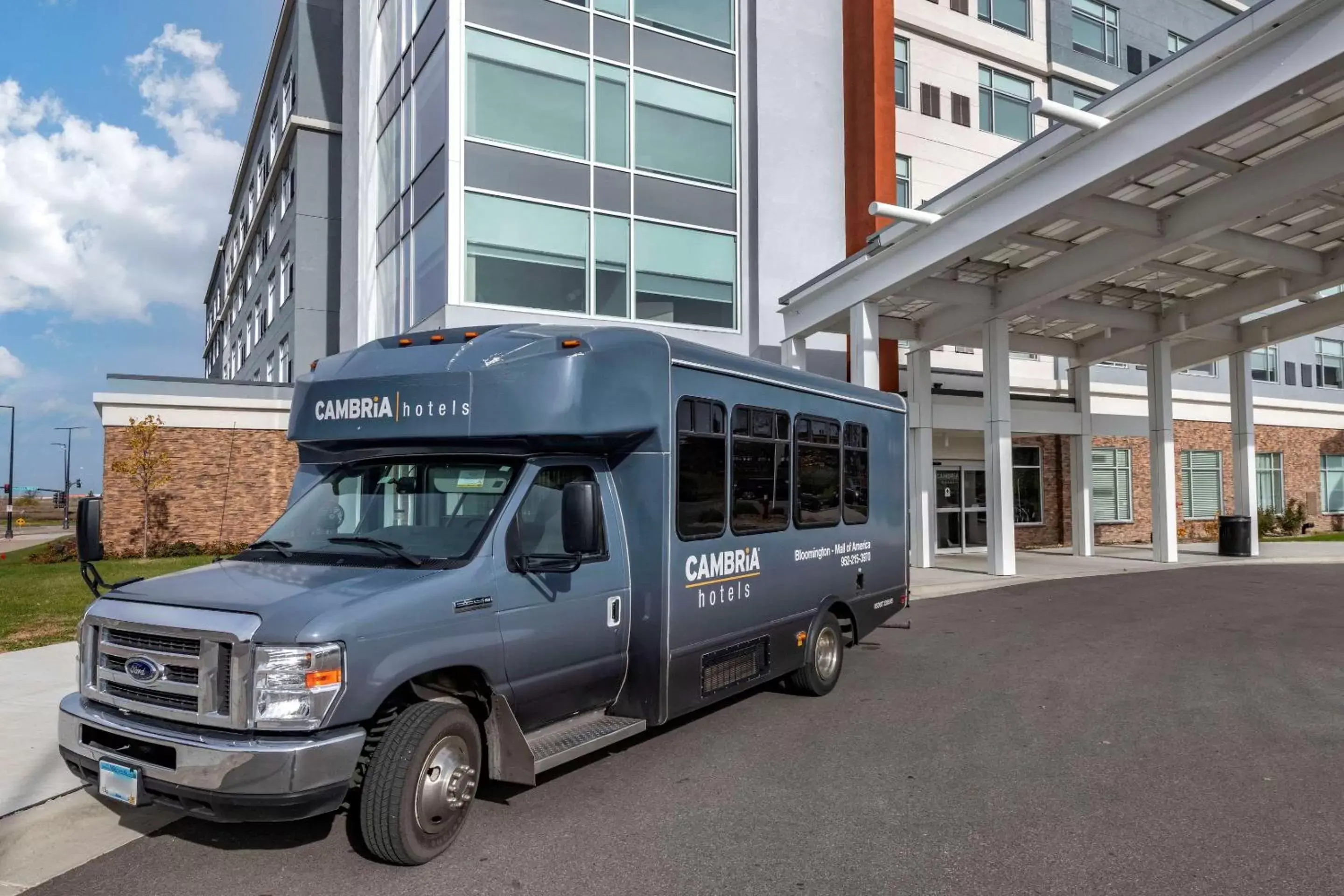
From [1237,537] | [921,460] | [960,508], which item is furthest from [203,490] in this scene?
[1237,537]

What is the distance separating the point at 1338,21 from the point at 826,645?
31.1 ft

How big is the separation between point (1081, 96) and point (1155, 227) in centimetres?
1297

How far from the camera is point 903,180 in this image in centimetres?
2356

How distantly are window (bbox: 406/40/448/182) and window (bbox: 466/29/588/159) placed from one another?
55cm

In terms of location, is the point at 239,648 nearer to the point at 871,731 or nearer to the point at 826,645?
the point at 871,731

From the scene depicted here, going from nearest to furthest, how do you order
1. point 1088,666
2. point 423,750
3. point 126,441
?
point 423,750 < point 1088,666 < point 126,441

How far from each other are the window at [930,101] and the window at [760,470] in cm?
1891

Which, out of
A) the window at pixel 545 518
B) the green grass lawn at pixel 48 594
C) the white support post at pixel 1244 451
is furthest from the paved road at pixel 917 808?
the white support post at pixel 1244 451

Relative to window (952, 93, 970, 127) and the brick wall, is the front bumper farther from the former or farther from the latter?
window (952, 93, 970, 127)

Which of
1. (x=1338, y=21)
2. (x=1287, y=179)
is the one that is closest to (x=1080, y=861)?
(x=1338, y=21)

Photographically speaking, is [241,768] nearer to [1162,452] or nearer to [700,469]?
[700,469]

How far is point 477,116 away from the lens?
17188 mm

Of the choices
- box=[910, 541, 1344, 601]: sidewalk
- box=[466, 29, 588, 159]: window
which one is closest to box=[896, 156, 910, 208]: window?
box=[910, 541, 1344, 601]: sidewalk

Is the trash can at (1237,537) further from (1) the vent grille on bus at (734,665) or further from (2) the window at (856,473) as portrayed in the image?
(1) the vent grille on bus at (734,665)
